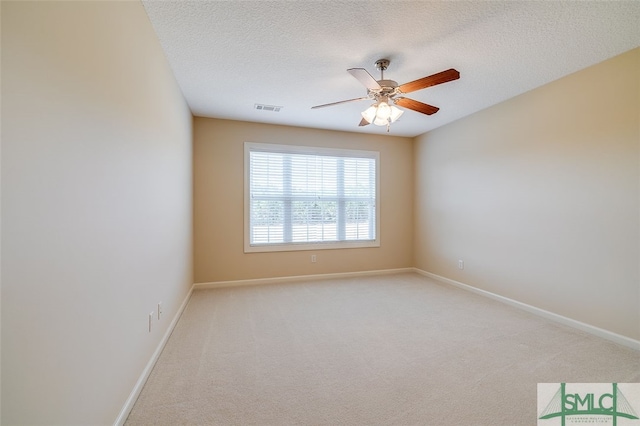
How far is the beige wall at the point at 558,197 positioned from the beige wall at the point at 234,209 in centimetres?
161

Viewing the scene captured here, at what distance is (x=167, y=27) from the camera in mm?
Answer: 2023

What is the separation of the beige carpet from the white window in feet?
4.34

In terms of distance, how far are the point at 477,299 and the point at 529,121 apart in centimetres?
223

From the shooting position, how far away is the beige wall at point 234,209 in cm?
401

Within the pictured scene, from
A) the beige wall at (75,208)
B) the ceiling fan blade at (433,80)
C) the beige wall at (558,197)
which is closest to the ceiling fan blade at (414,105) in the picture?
the ceiling fan blade at (433,80)

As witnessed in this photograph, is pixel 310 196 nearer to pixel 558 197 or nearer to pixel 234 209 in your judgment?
pixel 234 209

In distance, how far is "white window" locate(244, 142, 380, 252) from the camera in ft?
14.0

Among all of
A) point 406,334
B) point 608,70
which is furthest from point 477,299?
point 608,70

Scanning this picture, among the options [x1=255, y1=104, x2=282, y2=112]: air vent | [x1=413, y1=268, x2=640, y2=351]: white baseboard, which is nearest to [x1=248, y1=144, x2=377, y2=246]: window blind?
[x1=255, y1=104, x2=282, y2=112]: air vent

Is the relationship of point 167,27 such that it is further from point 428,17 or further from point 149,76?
point 428,17

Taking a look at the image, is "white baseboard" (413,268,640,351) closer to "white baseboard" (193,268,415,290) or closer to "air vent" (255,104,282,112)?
"white baseboard" (193,268,415,290)

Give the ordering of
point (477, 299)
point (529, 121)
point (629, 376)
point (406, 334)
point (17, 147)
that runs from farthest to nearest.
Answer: point (477, 299)
point (529, 121)
point (406, 334)
point (629, 376)
point (17, 147)
